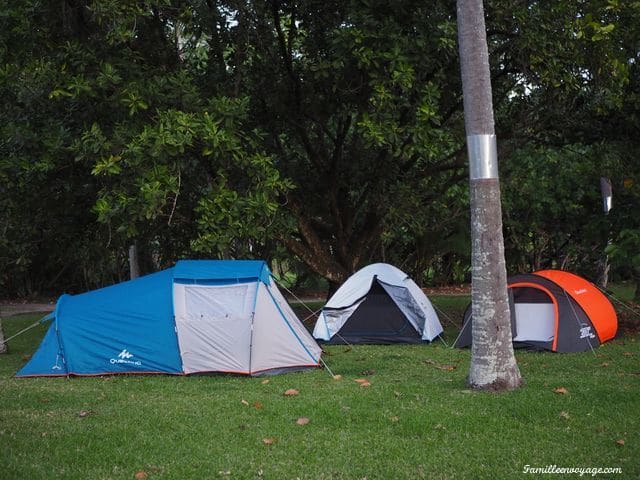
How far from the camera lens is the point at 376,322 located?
13445mm

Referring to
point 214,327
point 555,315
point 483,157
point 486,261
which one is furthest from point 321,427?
point 555,315

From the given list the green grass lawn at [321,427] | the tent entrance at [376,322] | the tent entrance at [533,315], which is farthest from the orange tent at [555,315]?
the green grass lawn at [321,427]

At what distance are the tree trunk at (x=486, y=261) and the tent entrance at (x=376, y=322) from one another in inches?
210

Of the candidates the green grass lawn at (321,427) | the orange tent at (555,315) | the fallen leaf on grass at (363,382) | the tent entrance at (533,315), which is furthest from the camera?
the tent entrance at (533,315)

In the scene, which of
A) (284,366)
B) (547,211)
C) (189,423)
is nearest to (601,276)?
(547,211)

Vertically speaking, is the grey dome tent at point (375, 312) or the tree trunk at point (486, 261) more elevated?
the tree trunk at point (486, 261)

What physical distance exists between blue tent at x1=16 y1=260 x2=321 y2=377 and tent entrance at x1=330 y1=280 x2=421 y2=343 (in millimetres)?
2842

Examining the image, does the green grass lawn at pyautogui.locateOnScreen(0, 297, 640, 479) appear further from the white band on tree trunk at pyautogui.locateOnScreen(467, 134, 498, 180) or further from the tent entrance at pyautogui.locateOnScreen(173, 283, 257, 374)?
the white band on tree trunk at pyautogui.locateOnScreen(467, 134, 498, 180)

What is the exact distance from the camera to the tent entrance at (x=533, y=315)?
11.7 metres

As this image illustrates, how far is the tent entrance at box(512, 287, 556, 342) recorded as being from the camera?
1173cm

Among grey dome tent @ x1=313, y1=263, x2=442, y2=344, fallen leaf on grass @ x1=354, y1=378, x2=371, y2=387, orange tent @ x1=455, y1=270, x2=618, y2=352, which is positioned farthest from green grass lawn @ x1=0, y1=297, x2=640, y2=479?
grey dome tent @ x1=313, y1=263, x2=442, y2=344

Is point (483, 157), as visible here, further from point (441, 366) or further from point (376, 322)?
point (376, 322)

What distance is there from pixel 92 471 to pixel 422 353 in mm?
6840

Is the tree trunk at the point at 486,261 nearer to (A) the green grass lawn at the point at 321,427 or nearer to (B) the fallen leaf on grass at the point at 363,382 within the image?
(A) the green grass lawn at the point at 321,427
